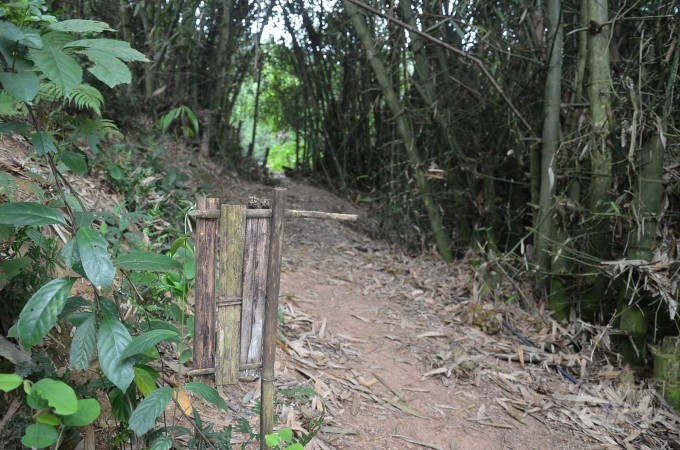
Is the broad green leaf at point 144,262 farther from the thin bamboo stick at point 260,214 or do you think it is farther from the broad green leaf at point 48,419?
the broad green leaf at point 48,419

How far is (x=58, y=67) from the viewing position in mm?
1257

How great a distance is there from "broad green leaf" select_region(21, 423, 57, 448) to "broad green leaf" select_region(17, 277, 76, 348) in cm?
19

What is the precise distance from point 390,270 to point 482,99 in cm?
166

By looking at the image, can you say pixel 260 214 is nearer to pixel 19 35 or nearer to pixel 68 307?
pixel 68 307

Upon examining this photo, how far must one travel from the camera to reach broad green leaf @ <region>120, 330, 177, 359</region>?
144cm

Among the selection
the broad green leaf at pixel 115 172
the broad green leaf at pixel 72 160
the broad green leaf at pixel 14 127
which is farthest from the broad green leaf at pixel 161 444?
the broad green leaf at pixel 115 172

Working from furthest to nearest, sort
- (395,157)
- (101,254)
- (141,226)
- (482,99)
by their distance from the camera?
1. (395,157)
2. (482,99)
3. (141,226)
4. (101,254)

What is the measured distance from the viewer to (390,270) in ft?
16.3

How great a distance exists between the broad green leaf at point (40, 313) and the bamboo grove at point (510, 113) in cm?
167

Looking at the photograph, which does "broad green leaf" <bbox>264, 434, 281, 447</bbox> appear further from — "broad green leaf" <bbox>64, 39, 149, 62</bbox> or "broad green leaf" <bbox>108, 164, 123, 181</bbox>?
"broad green leaf" <bbox>108, 164, 123, 181</bbox>

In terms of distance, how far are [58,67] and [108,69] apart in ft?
0.34

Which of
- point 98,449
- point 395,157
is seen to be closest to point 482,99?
point 395,157

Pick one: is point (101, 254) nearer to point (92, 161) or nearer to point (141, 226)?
point (141, 226)

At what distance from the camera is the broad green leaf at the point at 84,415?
1.39 m
